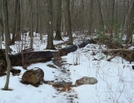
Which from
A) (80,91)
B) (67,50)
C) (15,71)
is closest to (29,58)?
(15,71)

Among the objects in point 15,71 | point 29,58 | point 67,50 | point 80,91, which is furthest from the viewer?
point 67,50

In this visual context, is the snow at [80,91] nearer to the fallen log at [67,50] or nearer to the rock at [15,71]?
the rock at [15,71]

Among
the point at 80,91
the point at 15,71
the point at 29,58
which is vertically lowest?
the point at 80,91

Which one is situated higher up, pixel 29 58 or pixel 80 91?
pixel 29 58

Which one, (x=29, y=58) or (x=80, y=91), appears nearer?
(x=80, y=91)

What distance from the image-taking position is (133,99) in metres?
4.43

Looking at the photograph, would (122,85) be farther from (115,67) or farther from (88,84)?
(115,67)

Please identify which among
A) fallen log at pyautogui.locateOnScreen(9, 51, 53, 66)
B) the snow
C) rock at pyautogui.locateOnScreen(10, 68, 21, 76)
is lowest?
the snow

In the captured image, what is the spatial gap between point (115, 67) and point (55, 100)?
12.0 ft

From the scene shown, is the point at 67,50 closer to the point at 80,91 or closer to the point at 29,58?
the point at 29,58

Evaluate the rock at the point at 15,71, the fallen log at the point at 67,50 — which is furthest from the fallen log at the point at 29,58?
the fallen log at the point at 67,50

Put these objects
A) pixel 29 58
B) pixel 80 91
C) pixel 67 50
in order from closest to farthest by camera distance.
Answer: pixel 80 91, pixel 29 58, pixel 67 50

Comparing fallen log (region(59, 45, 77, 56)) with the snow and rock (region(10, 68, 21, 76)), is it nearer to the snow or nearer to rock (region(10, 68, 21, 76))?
the snow

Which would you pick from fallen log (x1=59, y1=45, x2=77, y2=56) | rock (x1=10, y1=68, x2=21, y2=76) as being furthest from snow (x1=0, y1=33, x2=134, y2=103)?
fallen log (x1=59, y1=45, x2=77, y2=56)
